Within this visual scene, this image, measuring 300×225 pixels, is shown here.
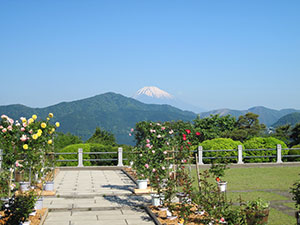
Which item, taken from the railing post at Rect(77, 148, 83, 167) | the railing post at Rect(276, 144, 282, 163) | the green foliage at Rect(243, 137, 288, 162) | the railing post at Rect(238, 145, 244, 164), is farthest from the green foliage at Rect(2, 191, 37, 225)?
the railing post at Rect(276, 144, 282, 163)

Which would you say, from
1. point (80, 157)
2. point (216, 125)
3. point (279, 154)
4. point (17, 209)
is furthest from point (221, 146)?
point (216, 125)

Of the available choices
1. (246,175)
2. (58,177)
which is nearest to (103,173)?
(58,177)

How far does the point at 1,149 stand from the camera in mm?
10094

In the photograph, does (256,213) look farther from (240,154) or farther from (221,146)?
(221,146)

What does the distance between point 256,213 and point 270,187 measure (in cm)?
613

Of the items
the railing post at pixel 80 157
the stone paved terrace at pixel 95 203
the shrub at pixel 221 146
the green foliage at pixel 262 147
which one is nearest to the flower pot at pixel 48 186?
the stone paved terrace at pixel 95 203

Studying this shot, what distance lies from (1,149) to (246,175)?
9.96 meters

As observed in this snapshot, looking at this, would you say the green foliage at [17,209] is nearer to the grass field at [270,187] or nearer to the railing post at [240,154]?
the grass field at [270,187]

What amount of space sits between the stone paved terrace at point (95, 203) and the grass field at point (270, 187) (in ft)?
9.03

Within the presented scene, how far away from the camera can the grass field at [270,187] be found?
8.96m

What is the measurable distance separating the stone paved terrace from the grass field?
9.03 feet

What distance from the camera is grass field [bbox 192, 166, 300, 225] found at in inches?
353

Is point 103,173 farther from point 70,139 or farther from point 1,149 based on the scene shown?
point 70,139

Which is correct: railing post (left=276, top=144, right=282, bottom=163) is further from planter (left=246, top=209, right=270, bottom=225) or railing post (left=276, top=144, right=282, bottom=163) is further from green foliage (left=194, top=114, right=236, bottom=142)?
green foliage (left=194, top=114, right=236, bottom=142)
